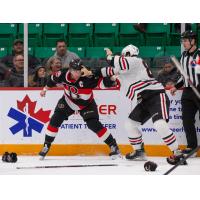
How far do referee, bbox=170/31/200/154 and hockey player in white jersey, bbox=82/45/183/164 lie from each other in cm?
41

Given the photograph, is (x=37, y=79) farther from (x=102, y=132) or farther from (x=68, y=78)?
(x=102, y=132)

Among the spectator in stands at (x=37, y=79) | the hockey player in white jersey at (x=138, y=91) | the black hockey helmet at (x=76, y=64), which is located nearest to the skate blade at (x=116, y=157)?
the hockey player in white jersey at (x=138, y=91)

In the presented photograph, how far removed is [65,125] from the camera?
9289mm

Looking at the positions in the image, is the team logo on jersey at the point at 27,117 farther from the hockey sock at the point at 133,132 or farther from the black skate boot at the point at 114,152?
the hockey sock at the point at 133,132

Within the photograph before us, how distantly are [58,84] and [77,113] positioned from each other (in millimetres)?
431

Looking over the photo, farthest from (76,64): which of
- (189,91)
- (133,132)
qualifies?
(189,91)

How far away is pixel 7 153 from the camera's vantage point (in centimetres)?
874

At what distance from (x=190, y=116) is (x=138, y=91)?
0.71 metres

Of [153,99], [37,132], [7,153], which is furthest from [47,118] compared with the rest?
[153,99]

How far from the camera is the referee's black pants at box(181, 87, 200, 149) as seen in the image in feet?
29.1

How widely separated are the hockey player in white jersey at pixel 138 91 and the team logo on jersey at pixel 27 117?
93cm

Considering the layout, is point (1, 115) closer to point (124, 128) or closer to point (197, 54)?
point (124, 128)

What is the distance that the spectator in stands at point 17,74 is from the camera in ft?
30.8

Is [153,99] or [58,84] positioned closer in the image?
[153,99]
